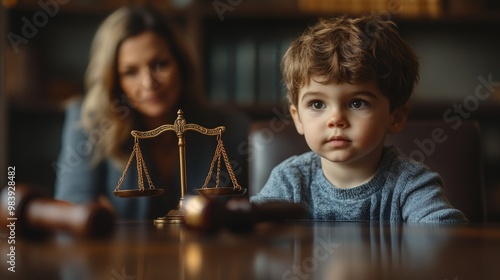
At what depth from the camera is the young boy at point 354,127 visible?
115cm

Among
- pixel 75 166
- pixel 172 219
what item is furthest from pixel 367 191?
pixel 75 166

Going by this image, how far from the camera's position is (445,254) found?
550mm

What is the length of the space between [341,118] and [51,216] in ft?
2.07

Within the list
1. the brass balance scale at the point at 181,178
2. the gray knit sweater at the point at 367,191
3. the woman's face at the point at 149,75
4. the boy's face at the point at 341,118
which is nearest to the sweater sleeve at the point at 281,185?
the gray knit sweater at the point at 367,191

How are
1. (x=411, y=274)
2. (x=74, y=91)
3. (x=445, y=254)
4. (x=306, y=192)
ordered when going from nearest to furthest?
(x=411, y=274) → (x=445, y=254) → (x=306, y=192) → (x=74, y=91)

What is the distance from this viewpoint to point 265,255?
538 millimetres

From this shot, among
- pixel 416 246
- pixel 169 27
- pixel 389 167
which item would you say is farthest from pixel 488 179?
pixel 416 246

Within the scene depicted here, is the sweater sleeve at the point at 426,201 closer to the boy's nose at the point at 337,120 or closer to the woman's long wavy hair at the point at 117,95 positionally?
the boy's nose at the point at 337,120

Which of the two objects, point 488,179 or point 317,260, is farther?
point 488,179

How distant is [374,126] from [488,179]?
185 cm

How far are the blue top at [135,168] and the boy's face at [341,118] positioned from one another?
0.34m

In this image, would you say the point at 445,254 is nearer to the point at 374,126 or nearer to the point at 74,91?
the point at 374,126

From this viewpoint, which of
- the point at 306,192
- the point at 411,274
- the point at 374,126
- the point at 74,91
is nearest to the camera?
the point at 411,274

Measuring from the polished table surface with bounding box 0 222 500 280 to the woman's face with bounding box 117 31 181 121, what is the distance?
1315 millimetres
